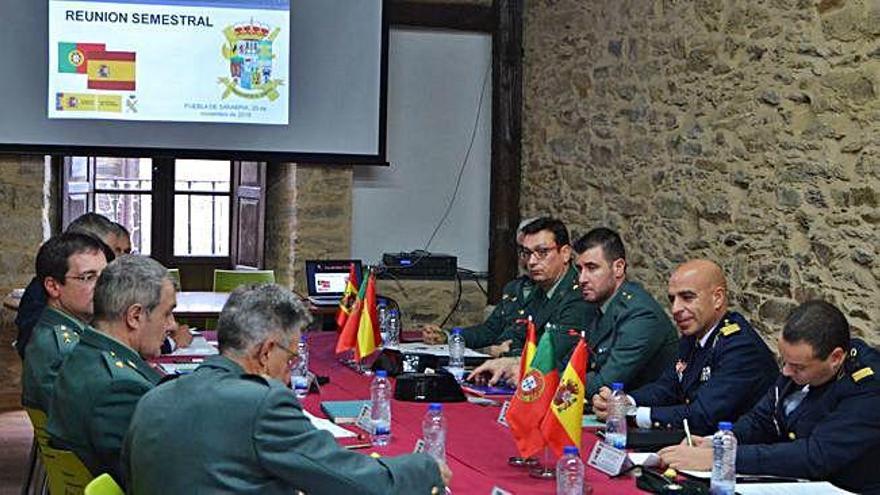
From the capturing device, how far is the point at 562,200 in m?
9.14

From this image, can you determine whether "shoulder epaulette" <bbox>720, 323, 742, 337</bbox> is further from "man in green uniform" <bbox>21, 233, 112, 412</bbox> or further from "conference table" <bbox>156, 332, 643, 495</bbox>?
"man in green uniform" <bbox>21, 233, 112, 412</bbox>

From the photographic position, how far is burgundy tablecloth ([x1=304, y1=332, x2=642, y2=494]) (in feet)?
12.1

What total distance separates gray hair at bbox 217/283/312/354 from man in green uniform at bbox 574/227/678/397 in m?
2.24

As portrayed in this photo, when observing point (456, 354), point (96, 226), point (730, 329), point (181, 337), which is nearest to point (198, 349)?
point (181, 337)

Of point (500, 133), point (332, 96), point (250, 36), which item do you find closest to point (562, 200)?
point (500, 133)

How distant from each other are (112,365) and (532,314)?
9.96ft

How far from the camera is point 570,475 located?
3516 millimetres

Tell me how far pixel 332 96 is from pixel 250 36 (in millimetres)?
678

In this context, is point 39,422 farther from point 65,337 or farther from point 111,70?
point 111,70

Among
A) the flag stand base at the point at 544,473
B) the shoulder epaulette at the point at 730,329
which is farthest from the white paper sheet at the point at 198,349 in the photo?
the flag stand base at the point at 544,473

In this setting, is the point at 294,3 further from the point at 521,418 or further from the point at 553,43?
the point at 521,418

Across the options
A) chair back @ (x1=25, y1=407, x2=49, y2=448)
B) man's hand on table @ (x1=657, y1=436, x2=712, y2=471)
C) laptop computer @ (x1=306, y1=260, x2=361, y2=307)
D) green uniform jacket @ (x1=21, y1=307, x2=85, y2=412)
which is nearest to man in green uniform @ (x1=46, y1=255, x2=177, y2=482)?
chair back @ (x1=25, y1=407, x2=49, y2=448)

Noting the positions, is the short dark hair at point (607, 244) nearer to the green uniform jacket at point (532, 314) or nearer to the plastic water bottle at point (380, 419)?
the green uniform jacket at point (532, 314)

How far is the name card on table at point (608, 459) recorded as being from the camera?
377 centimetres
